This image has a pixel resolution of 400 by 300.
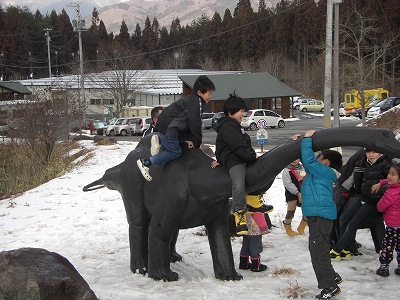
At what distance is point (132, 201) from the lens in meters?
6.21

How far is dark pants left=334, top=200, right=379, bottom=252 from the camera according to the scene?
625 cm

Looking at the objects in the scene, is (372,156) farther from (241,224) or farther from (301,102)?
(301,102)

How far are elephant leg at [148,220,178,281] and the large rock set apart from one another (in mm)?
1120

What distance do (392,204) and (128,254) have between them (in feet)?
11.5

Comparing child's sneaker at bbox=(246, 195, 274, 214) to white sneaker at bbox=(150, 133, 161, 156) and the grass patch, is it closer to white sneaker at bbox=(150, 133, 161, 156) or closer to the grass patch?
white sneaker at bbox=(150, 133, 161, 156)

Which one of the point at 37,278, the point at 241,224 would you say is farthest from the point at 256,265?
the point at 37,278

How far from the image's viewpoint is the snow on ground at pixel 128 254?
545cm

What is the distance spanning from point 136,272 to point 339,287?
2.35m

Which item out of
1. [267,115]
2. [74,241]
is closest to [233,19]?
[267,115]

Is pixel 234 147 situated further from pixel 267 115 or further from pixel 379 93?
pixel 379 93

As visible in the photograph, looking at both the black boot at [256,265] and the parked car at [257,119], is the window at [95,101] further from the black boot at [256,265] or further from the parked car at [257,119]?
the black boot at [256,265]

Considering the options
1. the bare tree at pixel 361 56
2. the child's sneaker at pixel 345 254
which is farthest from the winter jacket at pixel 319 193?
the bare tree at pixel 361 56

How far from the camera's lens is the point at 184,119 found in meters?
5.48

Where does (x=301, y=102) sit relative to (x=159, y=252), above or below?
above
